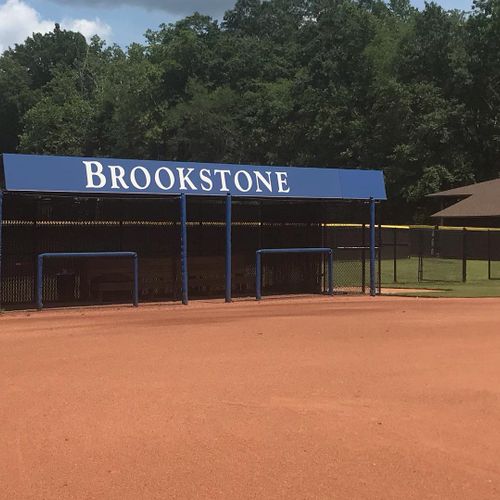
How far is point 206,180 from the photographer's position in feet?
52.8

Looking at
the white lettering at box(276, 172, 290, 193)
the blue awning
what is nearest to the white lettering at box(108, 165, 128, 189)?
the blue awning

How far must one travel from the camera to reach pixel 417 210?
165 feet

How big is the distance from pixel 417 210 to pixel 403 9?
51.2m

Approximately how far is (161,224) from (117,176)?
2.92m

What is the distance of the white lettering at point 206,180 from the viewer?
52.5 ft

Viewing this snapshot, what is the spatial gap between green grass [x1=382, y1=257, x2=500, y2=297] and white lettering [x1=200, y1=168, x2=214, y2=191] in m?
5.97

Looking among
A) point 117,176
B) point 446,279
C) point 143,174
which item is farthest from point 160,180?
point 446,279

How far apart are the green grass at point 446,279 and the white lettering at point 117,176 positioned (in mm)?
7889

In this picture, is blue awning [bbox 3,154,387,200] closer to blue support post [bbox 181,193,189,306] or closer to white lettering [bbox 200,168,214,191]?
white lettering [bbox 200,168,214,191]

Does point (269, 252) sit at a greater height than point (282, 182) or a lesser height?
lesser

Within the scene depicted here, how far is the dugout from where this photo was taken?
14.9 metres

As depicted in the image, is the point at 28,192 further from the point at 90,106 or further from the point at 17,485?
the point at 90,106

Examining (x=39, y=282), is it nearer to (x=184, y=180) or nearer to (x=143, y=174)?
(x=143, y=174)

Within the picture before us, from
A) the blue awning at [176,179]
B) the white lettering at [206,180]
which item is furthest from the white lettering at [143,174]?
the white lettering at [206,180]
